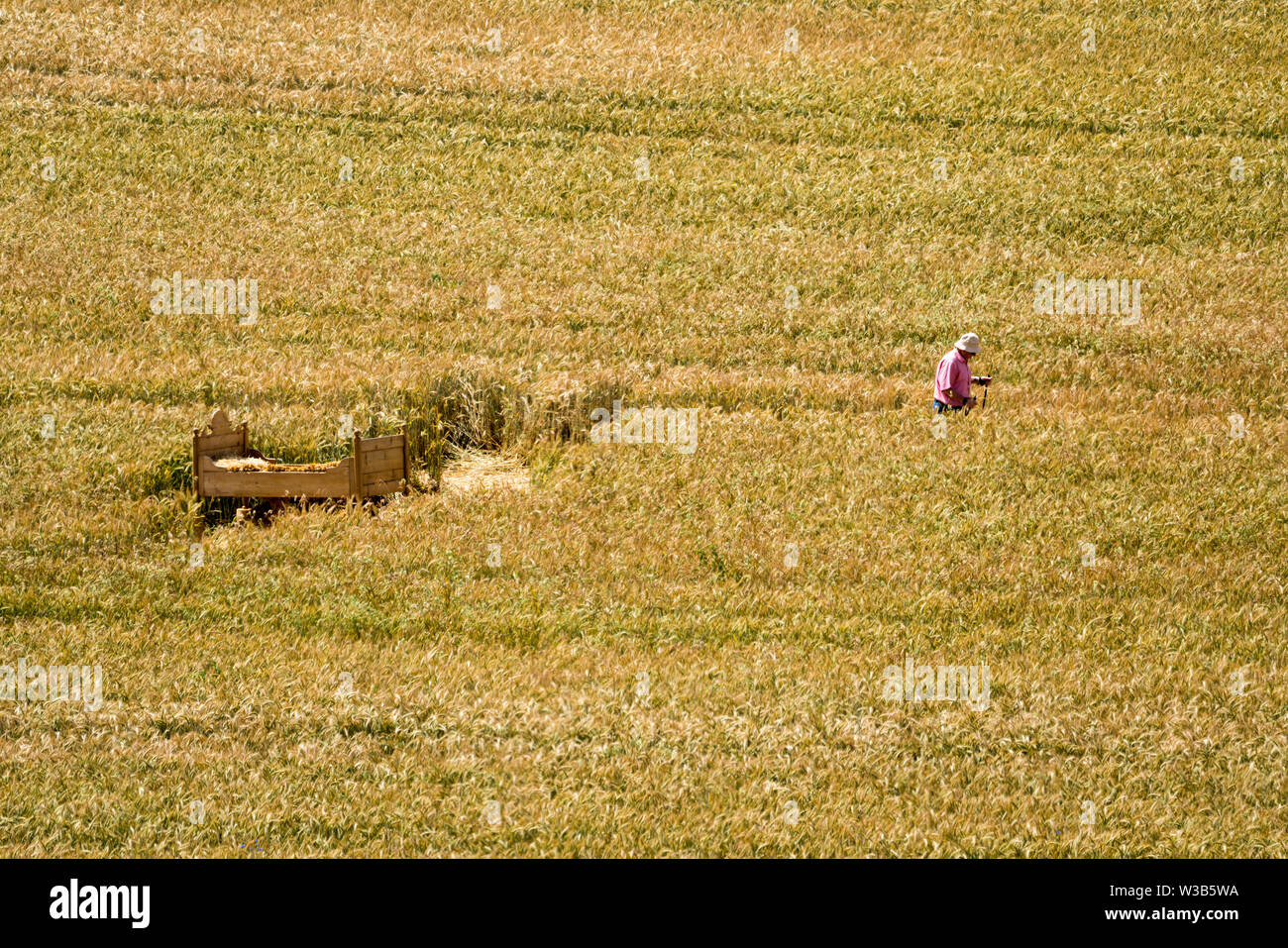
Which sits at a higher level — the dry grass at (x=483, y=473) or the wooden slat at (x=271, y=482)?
the wooden slat at (x=271, y=482)

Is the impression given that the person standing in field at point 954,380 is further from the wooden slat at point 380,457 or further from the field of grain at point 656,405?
the wooden slat at point 380,457

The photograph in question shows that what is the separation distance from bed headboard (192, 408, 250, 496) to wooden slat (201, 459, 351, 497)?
13 centimetres

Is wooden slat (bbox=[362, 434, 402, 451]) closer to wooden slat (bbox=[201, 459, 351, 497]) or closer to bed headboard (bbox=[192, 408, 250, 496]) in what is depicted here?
wooden slat (bbox=[201, 459, 351, 497])

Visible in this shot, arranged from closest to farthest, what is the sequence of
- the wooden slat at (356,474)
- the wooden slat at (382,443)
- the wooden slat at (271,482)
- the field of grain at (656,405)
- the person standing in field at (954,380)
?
the field of grain at (656,405) → the wooden slat at (271,482) → the wooden slat at (356,474) → the wooden slat at (382,443) → the person standing in field at (954,380)

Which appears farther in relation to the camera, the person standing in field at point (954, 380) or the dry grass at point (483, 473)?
the person standing in field at point (954, 380)

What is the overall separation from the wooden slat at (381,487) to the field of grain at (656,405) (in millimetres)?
258

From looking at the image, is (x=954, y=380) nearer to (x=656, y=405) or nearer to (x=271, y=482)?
(x=656, y=405)

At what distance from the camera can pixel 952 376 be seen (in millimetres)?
16203

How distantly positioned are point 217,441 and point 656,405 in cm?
557

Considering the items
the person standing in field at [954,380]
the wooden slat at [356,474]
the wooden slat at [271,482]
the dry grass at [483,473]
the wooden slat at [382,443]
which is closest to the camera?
the wooden slat at [271,482]

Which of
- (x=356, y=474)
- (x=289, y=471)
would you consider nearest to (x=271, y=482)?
(x=289, y=471)

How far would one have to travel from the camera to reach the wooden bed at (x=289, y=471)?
520 inches

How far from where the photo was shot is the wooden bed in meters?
13.2

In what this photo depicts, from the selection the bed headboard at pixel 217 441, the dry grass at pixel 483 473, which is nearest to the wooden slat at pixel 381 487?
the dry grass at pixel 483 473
